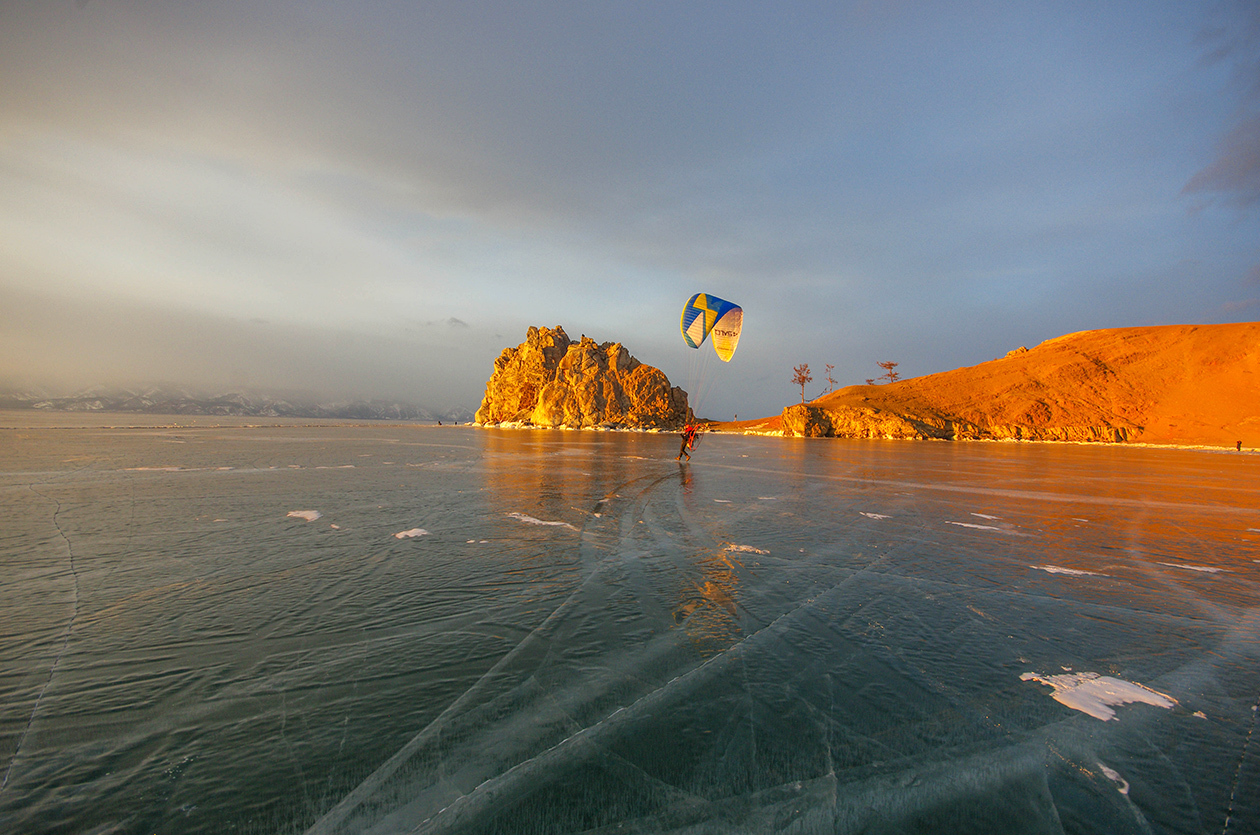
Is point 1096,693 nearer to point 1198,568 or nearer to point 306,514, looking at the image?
point 1198,568

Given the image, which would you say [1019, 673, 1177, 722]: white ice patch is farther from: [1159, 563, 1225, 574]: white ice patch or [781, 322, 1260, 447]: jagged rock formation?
[781, 322, 1260, 447]: jagged rock formation

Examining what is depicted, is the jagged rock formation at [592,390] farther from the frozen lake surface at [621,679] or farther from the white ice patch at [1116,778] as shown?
the white ice patch at [1116,778]

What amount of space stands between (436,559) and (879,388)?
112650 millimetres

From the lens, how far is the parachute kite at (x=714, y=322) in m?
36.2

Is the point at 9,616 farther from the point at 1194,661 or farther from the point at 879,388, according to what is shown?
the point at 879,388

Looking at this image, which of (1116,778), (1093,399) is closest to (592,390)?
(1093,399)

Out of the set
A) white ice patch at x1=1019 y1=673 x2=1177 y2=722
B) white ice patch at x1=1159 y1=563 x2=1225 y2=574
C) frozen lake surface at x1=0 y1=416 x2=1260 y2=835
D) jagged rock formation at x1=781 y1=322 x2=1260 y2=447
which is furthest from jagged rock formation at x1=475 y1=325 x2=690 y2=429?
white ice patch at x1=1019 y1=673 x2=1177 y2=722

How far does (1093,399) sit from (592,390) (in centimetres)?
10053

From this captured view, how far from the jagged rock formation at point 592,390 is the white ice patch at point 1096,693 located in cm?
12269

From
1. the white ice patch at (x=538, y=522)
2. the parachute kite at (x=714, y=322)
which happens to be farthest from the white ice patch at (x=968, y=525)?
the parachute kite at (x=714, y=322)

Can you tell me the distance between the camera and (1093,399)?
88.9m

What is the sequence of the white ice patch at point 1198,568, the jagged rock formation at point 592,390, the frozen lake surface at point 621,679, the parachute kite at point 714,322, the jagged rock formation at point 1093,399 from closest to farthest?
the frozen lake surface at point 621,679 → the white ice patch at point 1198,568 → the parachute kite at point 714,322 → the jagged rock formation at point 1093,399 → the jagged rock formation at point 592,390

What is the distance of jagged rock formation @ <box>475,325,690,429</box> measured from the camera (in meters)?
Answer: 130

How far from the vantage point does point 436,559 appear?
34.3ft
